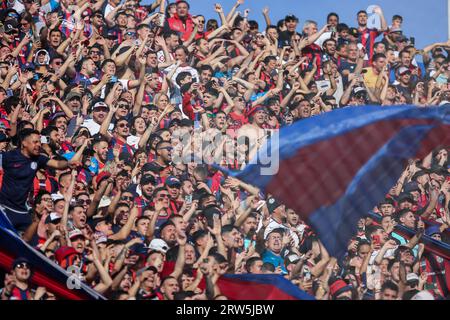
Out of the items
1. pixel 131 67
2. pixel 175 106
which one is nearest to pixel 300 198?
pixel 175 106

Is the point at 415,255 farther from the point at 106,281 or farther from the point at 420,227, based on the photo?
the point at 106,281

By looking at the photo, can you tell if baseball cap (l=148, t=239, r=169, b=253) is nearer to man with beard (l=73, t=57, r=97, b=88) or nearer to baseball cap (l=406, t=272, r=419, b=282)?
man with beard (l=73, t=57, r=97, b=88)

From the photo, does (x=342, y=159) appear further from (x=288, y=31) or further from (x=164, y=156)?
(x=288, y=31)

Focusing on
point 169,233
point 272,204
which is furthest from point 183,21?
point 169,233

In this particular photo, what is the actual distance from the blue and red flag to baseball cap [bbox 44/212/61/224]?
1635mm

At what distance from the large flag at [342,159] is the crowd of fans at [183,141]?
0.19 meters

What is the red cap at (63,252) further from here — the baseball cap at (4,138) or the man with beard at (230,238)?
the man with beard at (230,238)

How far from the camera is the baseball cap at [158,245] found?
857 centimetres

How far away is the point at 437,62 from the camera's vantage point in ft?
35.3

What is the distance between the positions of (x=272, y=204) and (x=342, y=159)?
85 cm

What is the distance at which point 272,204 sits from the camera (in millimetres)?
9133

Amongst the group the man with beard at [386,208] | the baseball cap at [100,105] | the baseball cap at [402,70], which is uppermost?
the baseball cap at [402,70]

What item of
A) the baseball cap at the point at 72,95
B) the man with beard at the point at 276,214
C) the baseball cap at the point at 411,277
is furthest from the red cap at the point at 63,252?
the baseball cap at the point at 411,277
